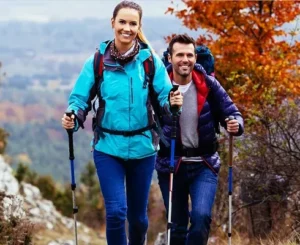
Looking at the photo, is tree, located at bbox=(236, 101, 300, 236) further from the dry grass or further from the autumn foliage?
the dry grass

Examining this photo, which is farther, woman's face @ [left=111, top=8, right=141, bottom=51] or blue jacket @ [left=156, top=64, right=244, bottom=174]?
blue jacket @ [left=156, top=64, right=244, bottom=174]

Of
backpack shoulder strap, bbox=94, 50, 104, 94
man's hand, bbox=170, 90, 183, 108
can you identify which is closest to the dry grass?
backpack shoulder strap, bbox=94, 50, 104, 94

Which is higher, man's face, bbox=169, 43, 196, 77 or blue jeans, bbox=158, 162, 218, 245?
man's face, bbox=169, 43, 196, 77

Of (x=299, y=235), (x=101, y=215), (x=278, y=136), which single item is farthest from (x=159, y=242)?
(x=101, y=215)

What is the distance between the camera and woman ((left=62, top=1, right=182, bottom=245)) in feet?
17.2

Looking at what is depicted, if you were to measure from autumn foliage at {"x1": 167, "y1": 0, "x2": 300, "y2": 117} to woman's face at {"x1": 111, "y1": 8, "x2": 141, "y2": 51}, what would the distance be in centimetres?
584

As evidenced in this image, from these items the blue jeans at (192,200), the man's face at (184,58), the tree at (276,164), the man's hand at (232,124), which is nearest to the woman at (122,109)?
the man's face at (184,58)

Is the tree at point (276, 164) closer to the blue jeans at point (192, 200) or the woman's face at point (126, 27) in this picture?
the blue jeans at point (192, 200)

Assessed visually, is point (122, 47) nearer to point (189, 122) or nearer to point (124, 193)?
point (189, 122)

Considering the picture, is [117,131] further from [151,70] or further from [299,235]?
[299,235]

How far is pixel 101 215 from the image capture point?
45500 millimetres

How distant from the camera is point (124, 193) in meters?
5.29

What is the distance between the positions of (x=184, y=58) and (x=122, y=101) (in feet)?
2.72

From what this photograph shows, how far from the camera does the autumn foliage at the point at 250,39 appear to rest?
38.4 feet
